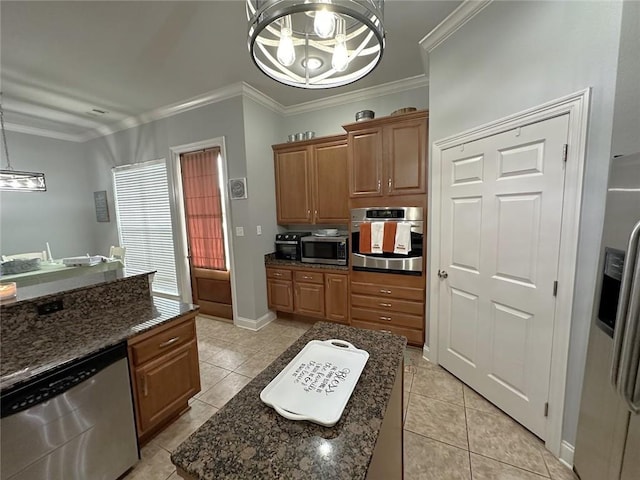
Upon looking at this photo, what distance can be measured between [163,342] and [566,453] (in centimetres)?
252

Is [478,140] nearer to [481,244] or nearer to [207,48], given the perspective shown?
[481,244]

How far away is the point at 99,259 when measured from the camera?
11.3 feet

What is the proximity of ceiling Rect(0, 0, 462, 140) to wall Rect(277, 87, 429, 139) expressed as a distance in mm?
195

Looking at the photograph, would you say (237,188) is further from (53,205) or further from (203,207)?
(53,205)

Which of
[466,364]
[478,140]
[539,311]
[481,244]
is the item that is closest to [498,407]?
[466,364]

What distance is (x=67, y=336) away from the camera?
1.42 m

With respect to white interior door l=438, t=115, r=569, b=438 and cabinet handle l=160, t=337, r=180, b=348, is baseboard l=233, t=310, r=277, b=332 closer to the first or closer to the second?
cabinet handle l=160, t=337, r=180, b=348

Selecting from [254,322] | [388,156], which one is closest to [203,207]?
[254,322]

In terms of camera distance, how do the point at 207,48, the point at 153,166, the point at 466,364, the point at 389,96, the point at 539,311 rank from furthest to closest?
the point at 153,166 < the point at 389,96 < the point at 207,48 < the point at 466,364 < the point at 539,311

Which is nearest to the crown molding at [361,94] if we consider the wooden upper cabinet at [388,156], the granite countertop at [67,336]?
the wooden upper cabinet at [388,156]

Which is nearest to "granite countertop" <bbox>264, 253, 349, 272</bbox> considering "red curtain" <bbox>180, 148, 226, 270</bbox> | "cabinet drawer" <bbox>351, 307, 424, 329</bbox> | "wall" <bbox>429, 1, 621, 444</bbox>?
"cabinet drawer" <bbox>351, 307, 424, 329</bbox>

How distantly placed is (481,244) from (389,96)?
218 centimetres

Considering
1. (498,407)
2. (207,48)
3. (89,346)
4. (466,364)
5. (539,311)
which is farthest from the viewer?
(207,48)

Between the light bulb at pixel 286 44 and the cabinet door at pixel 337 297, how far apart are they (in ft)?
7.65
